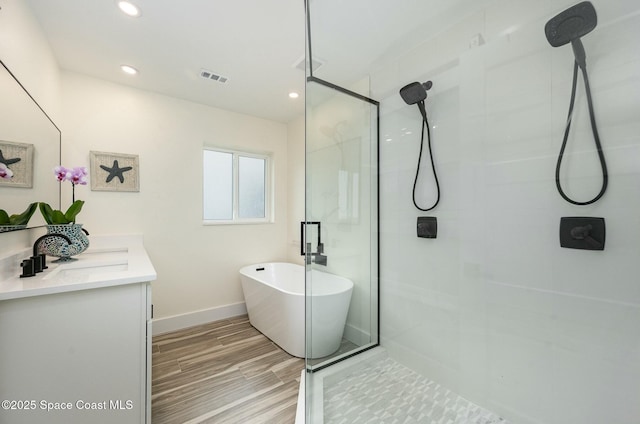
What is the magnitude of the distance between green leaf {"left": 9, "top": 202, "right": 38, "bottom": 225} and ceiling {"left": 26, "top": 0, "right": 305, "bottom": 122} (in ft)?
3.91

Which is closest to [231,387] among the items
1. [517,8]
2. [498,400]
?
[498,400]

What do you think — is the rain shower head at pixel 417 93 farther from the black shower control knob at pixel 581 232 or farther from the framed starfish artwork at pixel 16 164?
the framed starfish artwork at pixel 16 164

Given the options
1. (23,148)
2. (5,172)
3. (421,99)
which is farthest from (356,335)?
(23,148)

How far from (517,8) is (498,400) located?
6.45ft

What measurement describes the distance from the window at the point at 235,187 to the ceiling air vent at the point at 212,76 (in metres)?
0.89

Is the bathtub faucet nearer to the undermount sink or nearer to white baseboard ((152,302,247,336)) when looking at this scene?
the undermount sink

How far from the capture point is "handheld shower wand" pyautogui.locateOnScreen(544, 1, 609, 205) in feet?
3.30

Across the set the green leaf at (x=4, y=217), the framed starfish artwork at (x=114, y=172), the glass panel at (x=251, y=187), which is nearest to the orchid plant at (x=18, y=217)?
the green leaf at (x=4, y=217)

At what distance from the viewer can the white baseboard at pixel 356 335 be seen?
1.95 metres

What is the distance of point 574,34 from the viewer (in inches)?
41.5

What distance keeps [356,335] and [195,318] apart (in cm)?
181

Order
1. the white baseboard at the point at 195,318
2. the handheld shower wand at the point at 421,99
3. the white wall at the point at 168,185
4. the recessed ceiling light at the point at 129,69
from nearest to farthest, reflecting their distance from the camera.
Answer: the handheld shower wand at the point at 421,99 → the recessed ceiling light at the point at 129,69 → the white wall at the point at 168,185 → the white baseboard at the point at 195,318

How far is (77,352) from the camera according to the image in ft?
3.62

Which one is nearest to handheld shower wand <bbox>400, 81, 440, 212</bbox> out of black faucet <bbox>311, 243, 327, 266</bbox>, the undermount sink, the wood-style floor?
black faucet <bbox>311, 243, 327, 266</bbox>
